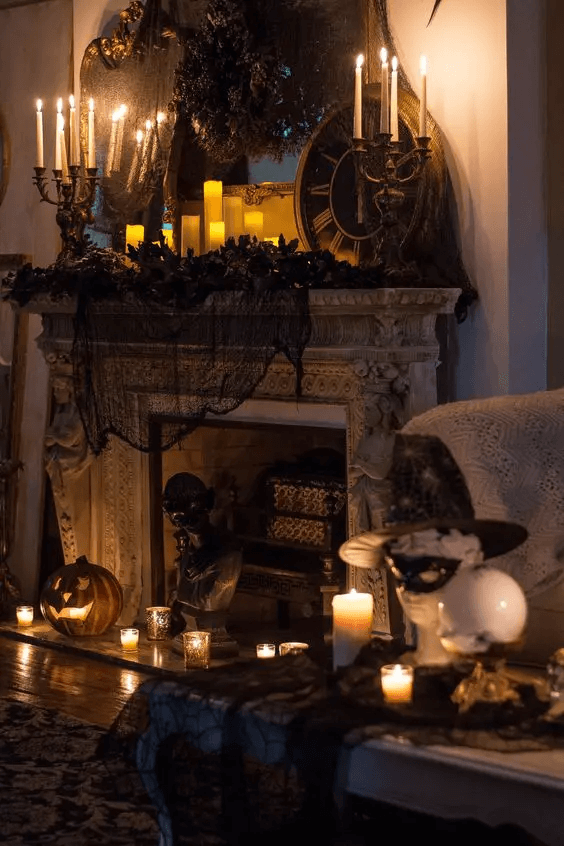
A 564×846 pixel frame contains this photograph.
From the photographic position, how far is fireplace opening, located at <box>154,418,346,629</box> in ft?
16.7

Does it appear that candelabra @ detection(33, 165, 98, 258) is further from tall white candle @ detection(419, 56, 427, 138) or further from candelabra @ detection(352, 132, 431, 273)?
tall white candle @ detection(419, 56, 427, 138)

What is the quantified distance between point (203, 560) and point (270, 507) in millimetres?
370

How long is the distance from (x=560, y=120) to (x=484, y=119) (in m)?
0.22

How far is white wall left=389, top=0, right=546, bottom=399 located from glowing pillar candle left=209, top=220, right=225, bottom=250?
95cm

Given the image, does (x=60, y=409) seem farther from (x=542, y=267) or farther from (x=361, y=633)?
(x=361, y=633)

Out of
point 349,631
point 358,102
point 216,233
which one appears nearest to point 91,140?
point 216,233

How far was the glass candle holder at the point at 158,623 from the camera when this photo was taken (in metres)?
5.25

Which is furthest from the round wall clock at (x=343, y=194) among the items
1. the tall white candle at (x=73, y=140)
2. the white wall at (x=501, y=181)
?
the tall white candle at (x=73, y=140)

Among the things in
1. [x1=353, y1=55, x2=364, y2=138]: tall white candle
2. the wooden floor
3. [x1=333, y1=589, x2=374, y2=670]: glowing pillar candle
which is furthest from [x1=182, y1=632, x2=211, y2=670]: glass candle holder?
[x1=333, y1=589, x2=374, y2=670]: glowing pillar candle

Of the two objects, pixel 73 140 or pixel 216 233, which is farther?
pixel 73 140

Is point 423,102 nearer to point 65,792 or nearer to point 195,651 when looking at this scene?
point 195,651

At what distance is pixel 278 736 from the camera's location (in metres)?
2.67

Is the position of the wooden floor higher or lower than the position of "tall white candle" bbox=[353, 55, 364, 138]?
lower

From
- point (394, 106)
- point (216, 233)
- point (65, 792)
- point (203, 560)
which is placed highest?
point (394, 106)
